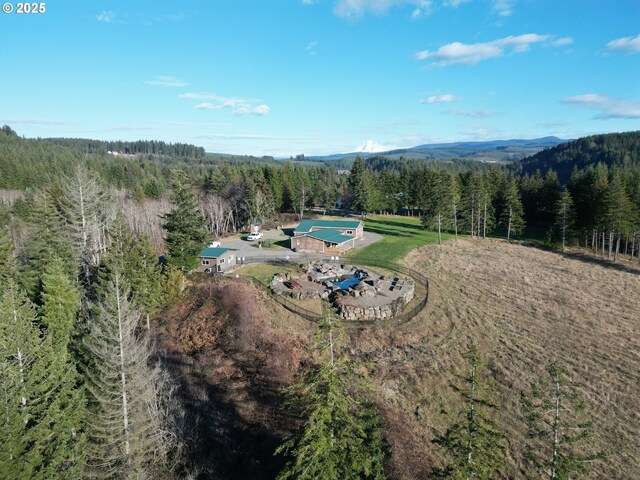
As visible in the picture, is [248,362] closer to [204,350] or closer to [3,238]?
[204,350]

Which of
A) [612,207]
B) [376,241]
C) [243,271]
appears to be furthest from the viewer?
[376,241]

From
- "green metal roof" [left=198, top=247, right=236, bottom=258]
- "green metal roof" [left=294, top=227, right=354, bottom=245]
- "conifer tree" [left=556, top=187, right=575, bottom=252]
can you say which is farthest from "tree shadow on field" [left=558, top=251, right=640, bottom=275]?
"green metal roof" [left=198, top=247, right=236, bottom=258]

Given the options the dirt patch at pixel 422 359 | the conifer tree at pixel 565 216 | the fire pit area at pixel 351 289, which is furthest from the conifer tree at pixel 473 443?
the conifer tree at pixel 565 216

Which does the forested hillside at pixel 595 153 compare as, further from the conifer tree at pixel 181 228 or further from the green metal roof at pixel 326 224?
the conifer tree at pixel 181 228

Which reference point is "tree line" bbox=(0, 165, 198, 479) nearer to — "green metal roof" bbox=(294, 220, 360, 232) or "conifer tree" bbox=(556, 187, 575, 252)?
"green metal roof" bbox=(294, 220, 360, 232)

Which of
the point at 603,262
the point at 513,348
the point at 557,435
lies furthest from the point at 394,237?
the point at 557,435

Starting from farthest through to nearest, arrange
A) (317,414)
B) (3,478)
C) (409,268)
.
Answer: (409,268)
(3,478)
(317,414)

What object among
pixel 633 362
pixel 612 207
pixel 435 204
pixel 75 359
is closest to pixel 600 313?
pixel 633 362
